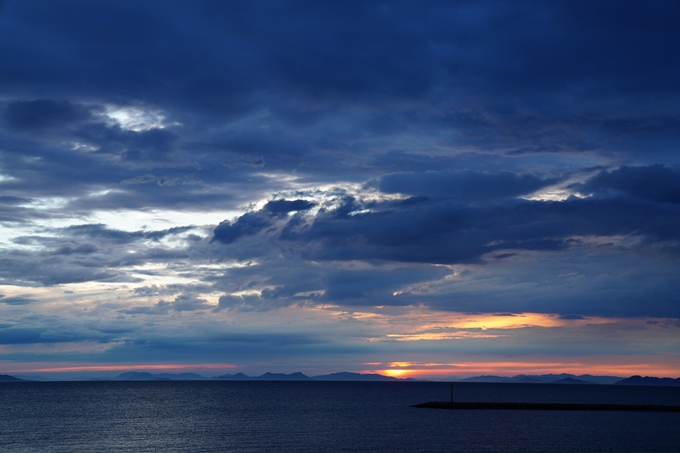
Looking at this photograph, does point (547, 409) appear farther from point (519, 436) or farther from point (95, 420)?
point (95, 420)

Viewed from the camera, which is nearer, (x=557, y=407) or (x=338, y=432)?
(x=338, y=432)

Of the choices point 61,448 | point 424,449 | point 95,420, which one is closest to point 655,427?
point 424,449

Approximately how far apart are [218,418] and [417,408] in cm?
4727

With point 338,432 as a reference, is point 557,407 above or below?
below

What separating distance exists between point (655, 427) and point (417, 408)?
52.0 meters

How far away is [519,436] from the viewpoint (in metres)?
80.9

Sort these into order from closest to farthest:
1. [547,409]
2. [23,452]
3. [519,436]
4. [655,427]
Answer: [23,452] → [519,436] → [655,427] → [547,409]

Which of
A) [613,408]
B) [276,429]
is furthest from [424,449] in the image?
[613,408]

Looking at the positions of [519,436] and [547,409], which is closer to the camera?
[519,436]

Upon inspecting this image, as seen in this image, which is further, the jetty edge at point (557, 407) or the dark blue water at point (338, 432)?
the jetty edge at point (557, 407)

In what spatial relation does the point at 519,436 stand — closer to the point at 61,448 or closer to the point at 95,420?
the point at 61,448

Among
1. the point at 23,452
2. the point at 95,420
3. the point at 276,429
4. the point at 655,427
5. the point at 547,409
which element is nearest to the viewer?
the point at 23,452

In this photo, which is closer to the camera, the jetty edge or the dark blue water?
the dark blue water

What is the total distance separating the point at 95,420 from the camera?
4171 inches
